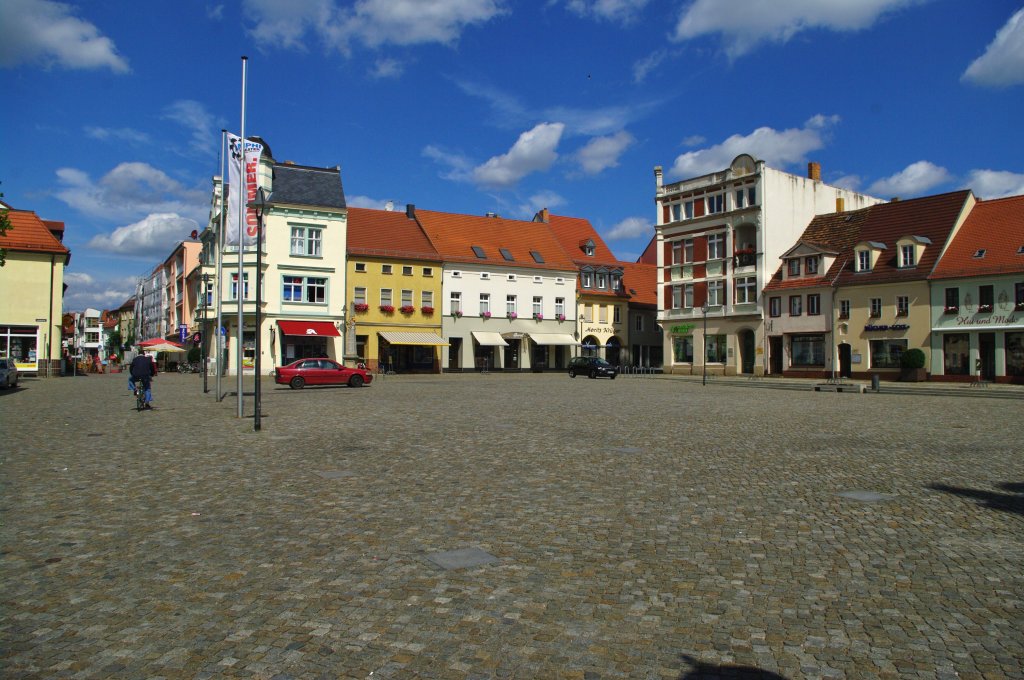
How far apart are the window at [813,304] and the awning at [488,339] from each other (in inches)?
899

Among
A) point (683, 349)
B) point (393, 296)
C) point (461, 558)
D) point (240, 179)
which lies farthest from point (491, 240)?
point (461, 558)

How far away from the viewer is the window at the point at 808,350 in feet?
170

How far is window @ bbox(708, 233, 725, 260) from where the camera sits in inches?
2304

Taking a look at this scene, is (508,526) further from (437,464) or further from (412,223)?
(412,223)

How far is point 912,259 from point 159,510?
49203 mm

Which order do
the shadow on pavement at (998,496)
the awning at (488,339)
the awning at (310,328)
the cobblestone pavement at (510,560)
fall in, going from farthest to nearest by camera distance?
1. the awning at (488,339)
2. the awning at (310,328)
3. the shadow on pavement at (998,496)
4. the cobblestone pavement at (510,560)

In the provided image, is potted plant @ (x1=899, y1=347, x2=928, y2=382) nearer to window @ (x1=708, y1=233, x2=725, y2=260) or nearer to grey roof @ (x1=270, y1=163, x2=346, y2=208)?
window @ (x1=708, y1=233, x2=725, y2=260)

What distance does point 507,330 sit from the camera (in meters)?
62.3

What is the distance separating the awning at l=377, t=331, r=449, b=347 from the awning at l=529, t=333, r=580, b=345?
865 cm

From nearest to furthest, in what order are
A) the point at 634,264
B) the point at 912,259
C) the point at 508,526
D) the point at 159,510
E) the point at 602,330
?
the point at 508,526, the point at 159,510, the point at 912,259, the point at 602,330, the point at 634,264

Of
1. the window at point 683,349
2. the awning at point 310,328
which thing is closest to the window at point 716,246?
the window at point 683,349

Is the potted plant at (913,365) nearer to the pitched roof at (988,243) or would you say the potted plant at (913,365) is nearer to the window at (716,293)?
the pitched roof at (988,243)

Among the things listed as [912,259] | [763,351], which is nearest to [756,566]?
[912,259]

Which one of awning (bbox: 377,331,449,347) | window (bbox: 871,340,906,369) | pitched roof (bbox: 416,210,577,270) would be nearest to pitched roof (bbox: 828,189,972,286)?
window (bbox: 871,340,906,369)
